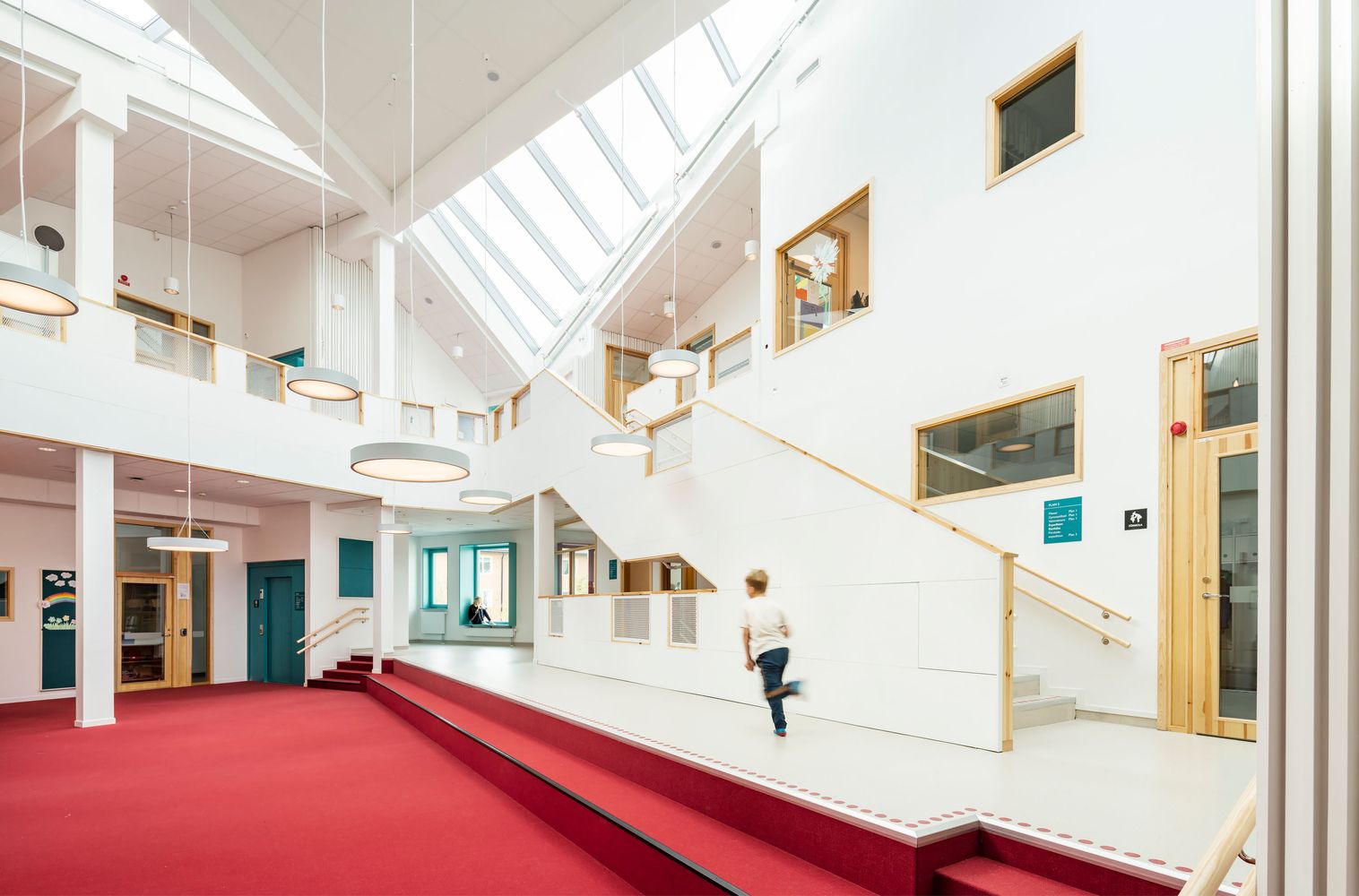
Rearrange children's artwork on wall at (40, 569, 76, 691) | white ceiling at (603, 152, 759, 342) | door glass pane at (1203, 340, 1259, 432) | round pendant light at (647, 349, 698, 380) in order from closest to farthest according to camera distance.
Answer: door glass pane at (1203, 340, 1259, 432) → round pendant light at (647, 349, 698, 380) → children's artwork on wall at (40, 569, 76, 691) → white ceiling at (603, 152, 759, 342)

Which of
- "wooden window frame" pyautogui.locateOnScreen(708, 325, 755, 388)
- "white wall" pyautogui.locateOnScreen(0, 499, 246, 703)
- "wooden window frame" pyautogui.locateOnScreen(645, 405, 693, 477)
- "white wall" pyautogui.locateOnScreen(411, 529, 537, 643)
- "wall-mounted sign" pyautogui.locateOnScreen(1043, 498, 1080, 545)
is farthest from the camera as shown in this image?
"white wall" pyautogui.locateOnScreen(411, 529, 537, 643)

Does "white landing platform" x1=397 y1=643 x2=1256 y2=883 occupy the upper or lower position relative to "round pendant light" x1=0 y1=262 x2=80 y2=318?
lower

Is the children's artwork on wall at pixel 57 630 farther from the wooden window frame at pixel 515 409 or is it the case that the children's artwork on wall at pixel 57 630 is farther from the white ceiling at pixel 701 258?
the white ceiling at pixel 701 258

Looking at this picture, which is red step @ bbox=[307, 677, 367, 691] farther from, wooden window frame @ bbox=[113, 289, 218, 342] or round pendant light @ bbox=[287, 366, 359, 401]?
round pendant light @ bbox=[287, 366, 359, 401]

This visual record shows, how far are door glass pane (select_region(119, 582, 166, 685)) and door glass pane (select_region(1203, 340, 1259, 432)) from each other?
56.1 feet

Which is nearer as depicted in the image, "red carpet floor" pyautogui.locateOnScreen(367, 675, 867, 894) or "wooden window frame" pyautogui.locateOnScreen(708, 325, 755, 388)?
"red carpet floor" pyautogui.locateOnScreen(367, 675, 867, 894)

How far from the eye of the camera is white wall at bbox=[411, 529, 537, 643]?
61.9 feet

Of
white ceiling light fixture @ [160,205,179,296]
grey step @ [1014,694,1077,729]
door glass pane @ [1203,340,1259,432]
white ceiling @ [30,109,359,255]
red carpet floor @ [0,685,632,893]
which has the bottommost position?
red carpet floor @ [0,685,632,893]

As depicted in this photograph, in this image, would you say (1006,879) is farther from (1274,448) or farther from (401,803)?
(401,803)

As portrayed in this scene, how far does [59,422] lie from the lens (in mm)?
9750

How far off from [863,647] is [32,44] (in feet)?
44.8

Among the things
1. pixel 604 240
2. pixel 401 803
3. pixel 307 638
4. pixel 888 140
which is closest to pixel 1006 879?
pixel 401 803

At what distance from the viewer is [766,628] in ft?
19.4

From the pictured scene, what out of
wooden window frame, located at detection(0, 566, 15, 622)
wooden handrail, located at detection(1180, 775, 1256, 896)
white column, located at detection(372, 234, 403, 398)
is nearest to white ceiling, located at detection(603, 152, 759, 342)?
white column, located at detection(372, 234, 403, 398)
